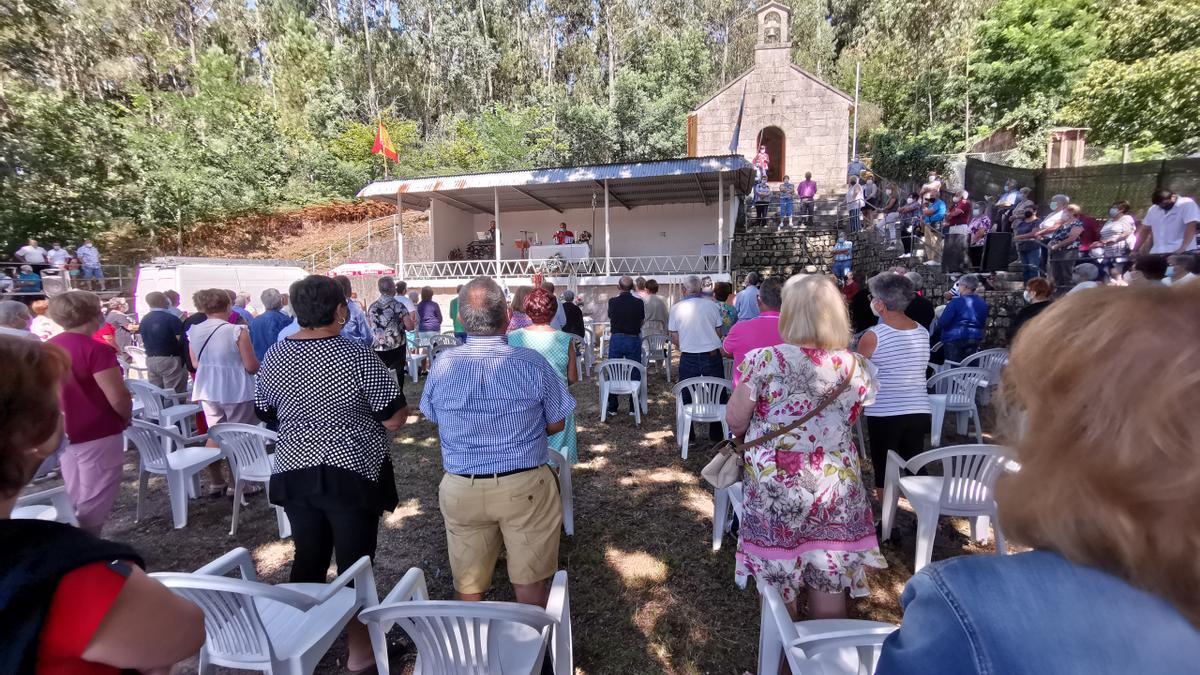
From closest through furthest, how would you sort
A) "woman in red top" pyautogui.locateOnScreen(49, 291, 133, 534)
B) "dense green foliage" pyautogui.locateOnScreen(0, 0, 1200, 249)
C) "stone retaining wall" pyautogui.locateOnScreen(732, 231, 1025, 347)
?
"woman in red top" pyautogui.locateOnScreen(49, 291, 133, 534) < "stone retaining wall" pyautogui.locateOnScreen(732, 231, 1025, 347) < "dense green foliage" pyautogui.locateOnScreen(0, 0, 1200, 249)

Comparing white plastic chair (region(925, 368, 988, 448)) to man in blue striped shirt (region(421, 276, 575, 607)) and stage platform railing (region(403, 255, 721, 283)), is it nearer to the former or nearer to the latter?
man in blue striped shirt (region(421, 276, 575, 607))

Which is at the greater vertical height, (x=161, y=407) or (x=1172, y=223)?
(x=1172, y=223)

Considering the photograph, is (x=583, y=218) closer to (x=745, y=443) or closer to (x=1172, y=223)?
(x=1172, y=223)

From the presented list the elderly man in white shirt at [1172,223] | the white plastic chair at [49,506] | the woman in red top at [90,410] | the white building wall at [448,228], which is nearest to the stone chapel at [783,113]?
the white building wall at [448,228]

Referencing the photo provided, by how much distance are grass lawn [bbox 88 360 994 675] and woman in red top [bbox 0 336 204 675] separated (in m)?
1.89

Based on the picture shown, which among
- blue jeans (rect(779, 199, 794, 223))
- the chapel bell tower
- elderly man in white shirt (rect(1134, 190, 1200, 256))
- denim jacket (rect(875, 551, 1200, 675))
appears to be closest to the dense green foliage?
the chapel bell tower

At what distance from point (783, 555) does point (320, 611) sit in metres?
1.90

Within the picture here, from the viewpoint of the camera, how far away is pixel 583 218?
62.5 ft

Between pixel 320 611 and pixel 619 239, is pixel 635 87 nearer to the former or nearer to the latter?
pixel 619 239

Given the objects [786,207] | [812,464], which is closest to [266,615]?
[812,464]

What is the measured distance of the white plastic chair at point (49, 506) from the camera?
9.02ft

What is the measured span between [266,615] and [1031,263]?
11.0 m

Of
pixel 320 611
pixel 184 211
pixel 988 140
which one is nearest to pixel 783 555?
pixel 320 611

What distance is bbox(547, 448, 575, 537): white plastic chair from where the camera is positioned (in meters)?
3.40
